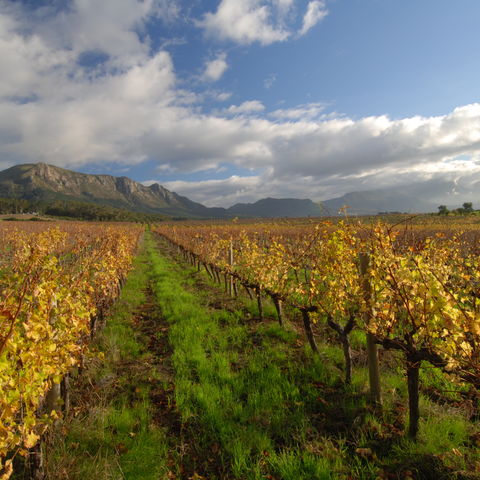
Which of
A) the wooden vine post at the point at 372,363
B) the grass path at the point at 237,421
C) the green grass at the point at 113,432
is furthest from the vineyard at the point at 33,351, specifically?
the wooden vine post at the point at 372,363

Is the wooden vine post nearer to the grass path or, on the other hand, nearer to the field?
the field

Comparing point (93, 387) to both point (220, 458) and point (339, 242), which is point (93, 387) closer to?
point (220, 458)

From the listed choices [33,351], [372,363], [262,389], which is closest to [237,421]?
[262,389]

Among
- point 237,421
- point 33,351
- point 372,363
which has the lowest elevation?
point 237,421

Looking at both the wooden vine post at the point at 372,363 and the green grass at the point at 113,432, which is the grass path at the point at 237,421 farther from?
the wooden vine post at the point at 372,363

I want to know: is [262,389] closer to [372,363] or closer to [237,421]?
[237,421]

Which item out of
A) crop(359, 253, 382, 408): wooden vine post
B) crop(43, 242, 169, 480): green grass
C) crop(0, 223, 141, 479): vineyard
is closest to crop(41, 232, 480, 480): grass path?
crop(43, 242, 169, 480): green grass

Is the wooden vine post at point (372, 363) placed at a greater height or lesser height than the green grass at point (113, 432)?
greater

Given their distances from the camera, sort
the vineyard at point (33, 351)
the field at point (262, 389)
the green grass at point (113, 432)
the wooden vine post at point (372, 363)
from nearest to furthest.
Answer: the vineyard at point (33, 351) → the field at point (262, 389) → the green grass at point (113, 432) → the wooden vine post at point (372, 363)

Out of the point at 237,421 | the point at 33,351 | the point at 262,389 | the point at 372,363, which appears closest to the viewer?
the point at 33,351

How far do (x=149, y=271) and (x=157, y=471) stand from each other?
1375cm

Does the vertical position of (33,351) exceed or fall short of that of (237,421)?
it exceeds it

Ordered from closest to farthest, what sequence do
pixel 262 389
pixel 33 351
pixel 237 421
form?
pixel 33 351
pixel 237 421
pixel 262 389

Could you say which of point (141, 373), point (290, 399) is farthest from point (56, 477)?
point (290, 399)
